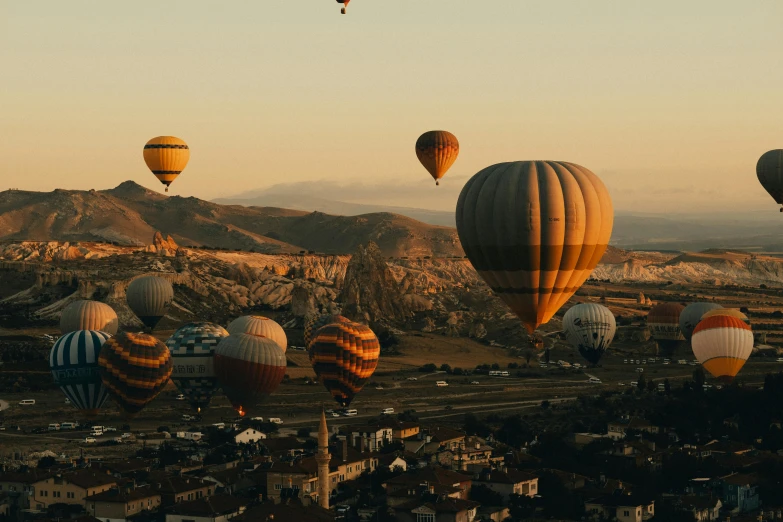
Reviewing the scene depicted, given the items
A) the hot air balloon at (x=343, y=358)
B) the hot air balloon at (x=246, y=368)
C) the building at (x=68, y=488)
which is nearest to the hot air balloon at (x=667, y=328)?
the hot air balloon at (x=343, y=358)

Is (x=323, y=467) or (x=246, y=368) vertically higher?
(x=246, y=368)

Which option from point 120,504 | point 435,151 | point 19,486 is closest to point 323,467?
point 120,504

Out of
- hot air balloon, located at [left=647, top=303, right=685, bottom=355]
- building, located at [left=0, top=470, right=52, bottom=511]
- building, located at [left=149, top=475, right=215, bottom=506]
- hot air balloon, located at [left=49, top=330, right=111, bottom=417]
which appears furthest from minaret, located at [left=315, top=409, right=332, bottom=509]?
hot air balloon, located at [left=647, top=303, right=685, bottom=355]

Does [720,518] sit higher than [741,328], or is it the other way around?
[741,328]

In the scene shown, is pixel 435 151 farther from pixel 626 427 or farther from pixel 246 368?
pixel 626 427

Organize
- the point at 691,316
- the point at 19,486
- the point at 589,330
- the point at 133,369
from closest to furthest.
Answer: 1. the point at 19,486
2. the point at 133,369
3. the point at 589,330
4. the point at 691,316

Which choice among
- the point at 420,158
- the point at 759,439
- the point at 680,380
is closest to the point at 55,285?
the point at 420,158

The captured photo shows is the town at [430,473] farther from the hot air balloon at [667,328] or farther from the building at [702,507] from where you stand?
the hot air balloon at [667,328]

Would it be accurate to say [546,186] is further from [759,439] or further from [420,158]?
[420,158]
